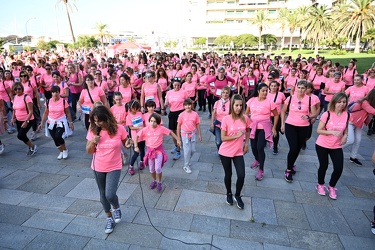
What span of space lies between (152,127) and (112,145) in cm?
108

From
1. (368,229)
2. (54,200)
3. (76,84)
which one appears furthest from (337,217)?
(76,84)

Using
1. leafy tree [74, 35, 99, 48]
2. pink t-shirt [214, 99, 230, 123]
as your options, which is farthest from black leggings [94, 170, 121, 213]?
leafy tree [74, 35, 99, 48]

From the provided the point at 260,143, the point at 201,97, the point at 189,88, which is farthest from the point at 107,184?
the point at 201,97

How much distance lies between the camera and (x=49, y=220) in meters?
3.87

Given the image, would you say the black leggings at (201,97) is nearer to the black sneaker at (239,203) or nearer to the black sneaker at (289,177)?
the black sneaker at (289,177)

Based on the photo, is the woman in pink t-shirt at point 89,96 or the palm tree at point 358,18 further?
the palm tree at point 358,18

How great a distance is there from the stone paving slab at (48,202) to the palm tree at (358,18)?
43110 mm

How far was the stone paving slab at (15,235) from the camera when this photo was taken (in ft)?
11.1

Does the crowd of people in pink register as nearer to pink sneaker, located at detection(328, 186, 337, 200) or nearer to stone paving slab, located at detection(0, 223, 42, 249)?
pink sneaker, located at detection(328, 186, 337, 200)

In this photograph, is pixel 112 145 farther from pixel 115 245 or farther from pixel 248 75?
pixel 248 75

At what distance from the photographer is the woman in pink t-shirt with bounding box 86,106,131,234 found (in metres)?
3.33

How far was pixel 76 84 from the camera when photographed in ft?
27.7

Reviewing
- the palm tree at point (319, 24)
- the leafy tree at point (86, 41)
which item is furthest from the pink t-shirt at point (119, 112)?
the leafy tree at point (86, 41)

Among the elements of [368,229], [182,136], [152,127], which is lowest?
[368,229]
